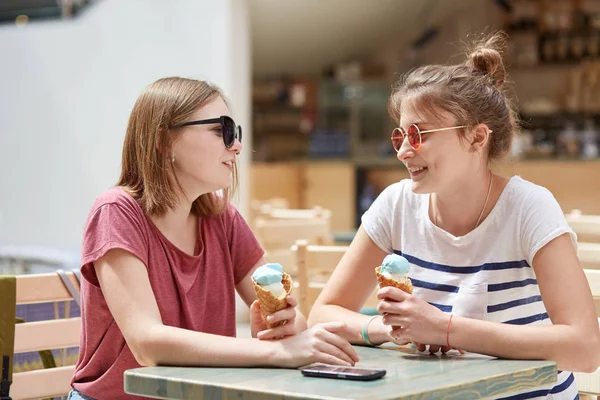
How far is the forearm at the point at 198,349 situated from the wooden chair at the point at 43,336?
617mm

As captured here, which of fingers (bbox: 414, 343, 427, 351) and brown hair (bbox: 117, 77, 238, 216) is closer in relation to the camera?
fingers (bbox: 414, 343, 427, 351)

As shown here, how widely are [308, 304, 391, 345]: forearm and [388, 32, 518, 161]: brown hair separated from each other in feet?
1.60

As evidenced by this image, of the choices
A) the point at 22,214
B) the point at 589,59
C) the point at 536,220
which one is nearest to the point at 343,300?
the point at 536,220

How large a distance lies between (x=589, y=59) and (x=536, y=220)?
32.9ft

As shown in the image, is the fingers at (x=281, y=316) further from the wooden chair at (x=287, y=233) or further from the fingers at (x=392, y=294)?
the wooden chair at (x=287, y=233)

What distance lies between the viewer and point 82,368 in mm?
1999

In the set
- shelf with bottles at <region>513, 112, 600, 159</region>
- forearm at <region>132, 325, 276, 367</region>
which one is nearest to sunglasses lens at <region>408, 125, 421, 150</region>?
forearm at <region>132, 325, 276, 367</region>

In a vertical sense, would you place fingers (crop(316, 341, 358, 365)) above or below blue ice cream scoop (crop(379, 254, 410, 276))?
below

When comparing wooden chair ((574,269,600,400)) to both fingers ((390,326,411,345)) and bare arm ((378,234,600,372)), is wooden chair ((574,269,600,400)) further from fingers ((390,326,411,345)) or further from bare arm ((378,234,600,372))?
fingers ((390,326,411,345))

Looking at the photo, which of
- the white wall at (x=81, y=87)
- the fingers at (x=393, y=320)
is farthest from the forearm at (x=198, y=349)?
the white wall at (x=81, y=87)

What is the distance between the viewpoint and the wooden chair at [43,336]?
2246mm

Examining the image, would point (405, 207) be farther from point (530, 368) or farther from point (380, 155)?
point (380, 155)

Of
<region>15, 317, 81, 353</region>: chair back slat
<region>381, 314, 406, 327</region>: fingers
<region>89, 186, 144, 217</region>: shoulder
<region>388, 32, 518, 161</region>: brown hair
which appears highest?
<region>388, 32, 518, 161</region>: brown hair

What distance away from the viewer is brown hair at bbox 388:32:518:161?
2.01 m
